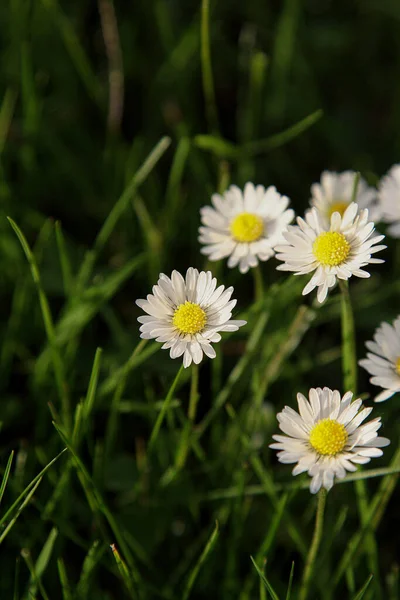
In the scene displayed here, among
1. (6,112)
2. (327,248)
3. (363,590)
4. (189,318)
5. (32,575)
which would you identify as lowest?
(32,575)

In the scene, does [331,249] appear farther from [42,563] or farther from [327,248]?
[42,563]

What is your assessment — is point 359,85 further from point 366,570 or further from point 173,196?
point 366,570

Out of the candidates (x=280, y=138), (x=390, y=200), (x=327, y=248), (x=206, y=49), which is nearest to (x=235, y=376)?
(x=327, y=248)

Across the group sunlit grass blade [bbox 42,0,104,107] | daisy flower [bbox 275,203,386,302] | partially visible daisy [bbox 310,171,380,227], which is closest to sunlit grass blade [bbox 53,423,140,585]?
daisy flower [bbox 275,203,386,302]

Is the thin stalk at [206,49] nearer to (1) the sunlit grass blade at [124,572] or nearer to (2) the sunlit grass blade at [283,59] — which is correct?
(2) the sunlit grass blade at [283,59]

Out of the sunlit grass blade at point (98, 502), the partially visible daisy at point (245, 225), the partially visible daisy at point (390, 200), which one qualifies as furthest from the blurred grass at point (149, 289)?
the partially visible daisy at point (390, 200)

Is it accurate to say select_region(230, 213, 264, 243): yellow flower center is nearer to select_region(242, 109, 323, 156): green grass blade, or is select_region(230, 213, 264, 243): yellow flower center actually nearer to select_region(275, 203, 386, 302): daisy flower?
select_region(275, 203, 386, 302): daisy flower
